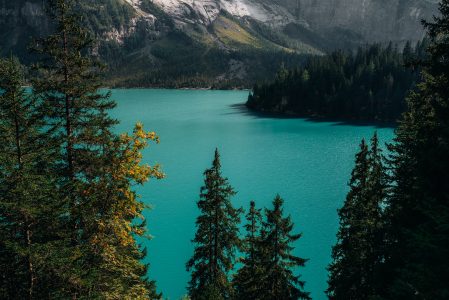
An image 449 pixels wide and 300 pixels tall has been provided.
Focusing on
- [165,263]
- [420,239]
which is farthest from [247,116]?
[420,239]

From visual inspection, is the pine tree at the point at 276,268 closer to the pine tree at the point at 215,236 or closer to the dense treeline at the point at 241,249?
the dense treeline at the point at 241,249

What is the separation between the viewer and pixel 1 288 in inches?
569

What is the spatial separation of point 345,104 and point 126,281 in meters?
160

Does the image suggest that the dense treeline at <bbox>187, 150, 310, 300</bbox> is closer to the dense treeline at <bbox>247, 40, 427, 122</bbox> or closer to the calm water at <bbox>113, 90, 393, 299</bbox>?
the calm water at <bbox>113, 90, 393, 299</bbox>

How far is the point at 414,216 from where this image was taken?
19781mm

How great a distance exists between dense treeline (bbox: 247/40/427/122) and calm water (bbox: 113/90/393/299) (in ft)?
59.2

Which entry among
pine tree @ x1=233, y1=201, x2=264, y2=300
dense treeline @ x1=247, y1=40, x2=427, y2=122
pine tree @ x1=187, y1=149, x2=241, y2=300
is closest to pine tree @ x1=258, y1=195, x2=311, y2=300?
pine tree @ x1=233, y1=201, x2=264, y2=300

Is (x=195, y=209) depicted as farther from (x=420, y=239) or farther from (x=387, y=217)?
(x=420, y=239)

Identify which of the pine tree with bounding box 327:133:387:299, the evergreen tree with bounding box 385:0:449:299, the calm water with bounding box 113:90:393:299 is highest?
the evergreen tree with bounding box 385:0:449:299

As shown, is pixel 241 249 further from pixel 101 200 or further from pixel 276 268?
pixel 101 200

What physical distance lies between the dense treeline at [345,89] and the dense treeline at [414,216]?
134 metres

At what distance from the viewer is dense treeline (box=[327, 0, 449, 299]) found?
13.8 m

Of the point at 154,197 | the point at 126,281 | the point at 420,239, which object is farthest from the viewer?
the point at 154,197

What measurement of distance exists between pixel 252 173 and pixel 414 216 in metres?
64.0
